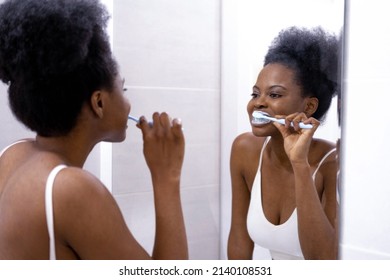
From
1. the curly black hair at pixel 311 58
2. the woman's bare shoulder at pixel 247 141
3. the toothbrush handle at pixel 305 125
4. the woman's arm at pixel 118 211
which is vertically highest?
the curly black hair at pixel 311 58

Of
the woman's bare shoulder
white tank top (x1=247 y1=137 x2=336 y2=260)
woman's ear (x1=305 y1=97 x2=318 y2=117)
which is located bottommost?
white tank top (x1=247 y1=137 x2=336 y2=260)

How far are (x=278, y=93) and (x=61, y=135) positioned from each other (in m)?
0.40

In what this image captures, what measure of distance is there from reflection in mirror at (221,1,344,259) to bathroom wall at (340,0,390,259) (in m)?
0.06

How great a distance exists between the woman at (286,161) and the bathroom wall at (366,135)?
7 centimetres

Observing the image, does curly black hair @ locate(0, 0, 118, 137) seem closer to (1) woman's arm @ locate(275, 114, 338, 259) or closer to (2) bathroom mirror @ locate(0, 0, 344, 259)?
(2) bathroom mirror @ locate(0, 0, 344, 259)

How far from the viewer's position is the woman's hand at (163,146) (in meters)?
0.83

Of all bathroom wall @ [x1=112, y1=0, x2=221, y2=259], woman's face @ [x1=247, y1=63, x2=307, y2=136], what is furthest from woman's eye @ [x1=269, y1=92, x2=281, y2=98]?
bathroom wall @ [x1=112, y1=0, x2=221, y2=259]

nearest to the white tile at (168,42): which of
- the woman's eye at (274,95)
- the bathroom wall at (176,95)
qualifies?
the bathroom wall at (176,95)

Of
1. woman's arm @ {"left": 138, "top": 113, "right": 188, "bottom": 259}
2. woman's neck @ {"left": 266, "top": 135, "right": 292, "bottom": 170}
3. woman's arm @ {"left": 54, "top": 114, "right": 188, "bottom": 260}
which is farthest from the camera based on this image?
woman's neck @ {"left": 266, "top": 135, "right": 292, "bottom": 170}

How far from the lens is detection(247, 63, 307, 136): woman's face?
888 mm

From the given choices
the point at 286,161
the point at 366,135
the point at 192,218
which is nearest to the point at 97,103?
the point at 192,218

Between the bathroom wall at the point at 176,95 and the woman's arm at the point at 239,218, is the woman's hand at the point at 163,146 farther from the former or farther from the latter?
the woman's arm at the point at 239,218

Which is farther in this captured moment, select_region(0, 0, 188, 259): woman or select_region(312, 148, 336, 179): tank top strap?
select_region(312, 148, 336, 179): tank top strap

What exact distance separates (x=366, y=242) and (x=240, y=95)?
42 cm
